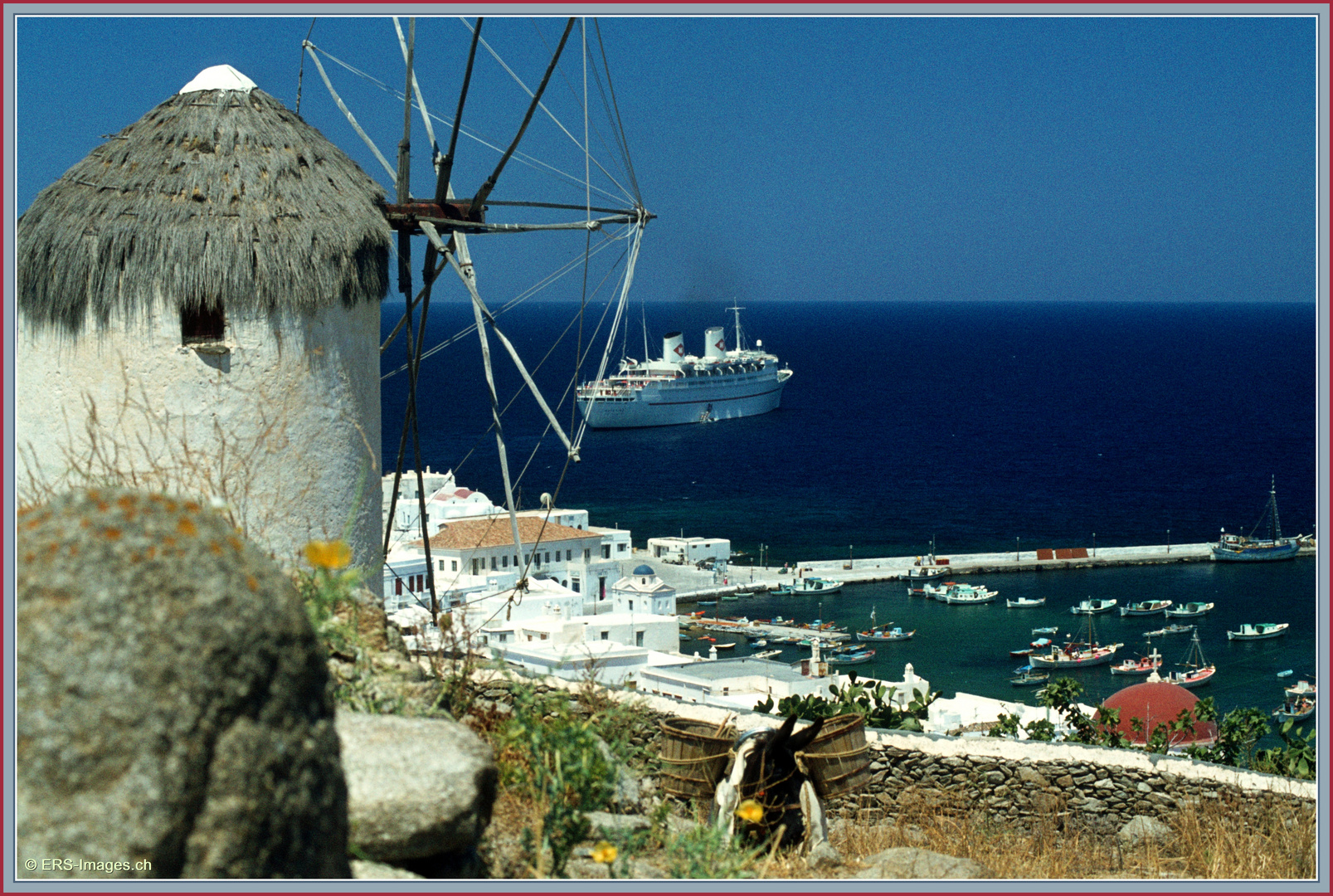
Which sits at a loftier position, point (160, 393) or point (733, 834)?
point (160, 393)

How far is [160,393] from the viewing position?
22.3 ft

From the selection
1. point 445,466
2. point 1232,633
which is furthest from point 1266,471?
point 445,466

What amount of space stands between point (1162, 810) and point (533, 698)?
473 centimetres

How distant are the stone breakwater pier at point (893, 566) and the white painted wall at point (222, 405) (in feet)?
Result: 151

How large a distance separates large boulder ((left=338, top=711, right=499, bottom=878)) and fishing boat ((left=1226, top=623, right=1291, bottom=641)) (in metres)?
49.5

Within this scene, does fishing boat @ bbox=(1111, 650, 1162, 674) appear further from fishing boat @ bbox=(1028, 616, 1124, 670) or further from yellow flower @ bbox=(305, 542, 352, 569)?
yellow flower @ bbox=(305, 542, 352, 569)

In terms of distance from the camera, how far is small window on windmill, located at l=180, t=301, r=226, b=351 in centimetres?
683

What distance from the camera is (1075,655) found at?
4400cm

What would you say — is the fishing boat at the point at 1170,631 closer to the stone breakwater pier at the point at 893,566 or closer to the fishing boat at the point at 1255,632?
the fishing boat at the point at 1255,632

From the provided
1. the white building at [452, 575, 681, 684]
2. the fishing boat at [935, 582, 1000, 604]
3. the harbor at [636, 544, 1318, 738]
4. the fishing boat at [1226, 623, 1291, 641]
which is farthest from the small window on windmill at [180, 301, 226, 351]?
the fishing boat at [935, 582, 1000, 604]

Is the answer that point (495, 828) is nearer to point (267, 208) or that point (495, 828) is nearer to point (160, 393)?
point (160, 393)

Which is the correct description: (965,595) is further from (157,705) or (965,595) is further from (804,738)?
(157,705)

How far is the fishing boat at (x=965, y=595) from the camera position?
5306 centimetres

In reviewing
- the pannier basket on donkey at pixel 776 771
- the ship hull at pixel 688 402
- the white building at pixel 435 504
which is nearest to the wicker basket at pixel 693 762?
the pannier basket on donkey at pixel 776 771
